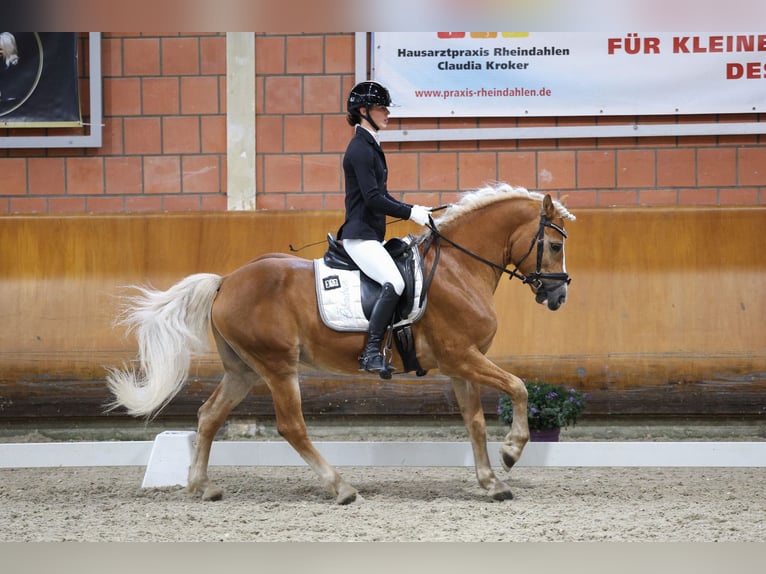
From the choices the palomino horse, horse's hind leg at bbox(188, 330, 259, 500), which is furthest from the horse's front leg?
horse's hind leg at bbox(188, 330, 259, 500)

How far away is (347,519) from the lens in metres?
3.51

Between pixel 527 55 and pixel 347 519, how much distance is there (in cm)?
369

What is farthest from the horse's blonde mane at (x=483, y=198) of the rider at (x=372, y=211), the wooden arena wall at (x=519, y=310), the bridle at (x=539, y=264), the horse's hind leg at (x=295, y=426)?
the wooden arena wall at (x=519, y=310)

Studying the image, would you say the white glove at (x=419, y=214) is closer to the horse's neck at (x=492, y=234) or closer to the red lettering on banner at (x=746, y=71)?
the horse's neck at (x=492, y=234)

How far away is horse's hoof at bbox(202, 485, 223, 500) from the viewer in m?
4.06

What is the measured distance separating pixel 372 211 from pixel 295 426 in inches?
41.4

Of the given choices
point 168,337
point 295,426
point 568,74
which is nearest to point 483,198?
A: point 295,426

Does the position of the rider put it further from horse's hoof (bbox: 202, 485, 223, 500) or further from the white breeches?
horse's hoof (bbox: 202, 485, 223, 500)

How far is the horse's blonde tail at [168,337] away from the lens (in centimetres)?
409

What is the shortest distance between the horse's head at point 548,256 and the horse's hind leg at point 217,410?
1.44 metres

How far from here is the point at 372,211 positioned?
4.04 meters
